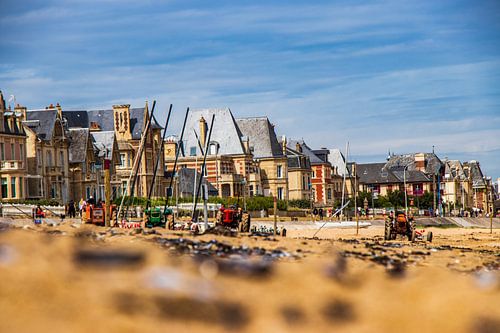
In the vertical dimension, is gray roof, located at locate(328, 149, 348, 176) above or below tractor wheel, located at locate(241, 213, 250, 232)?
above

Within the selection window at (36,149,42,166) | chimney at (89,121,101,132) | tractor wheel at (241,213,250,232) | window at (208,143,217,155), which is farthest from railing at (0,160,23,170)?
window at (208,143,217,155)

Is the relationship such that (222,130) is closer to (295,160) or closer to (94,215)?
(295,160)

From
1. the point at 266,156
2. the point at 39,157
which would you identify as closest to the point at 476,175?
the point at 266,156

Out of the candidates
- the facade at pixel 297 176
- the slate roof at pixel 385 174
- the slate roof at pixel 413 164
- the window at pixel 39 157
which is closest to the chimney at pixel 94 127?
the window at pixel 39 157

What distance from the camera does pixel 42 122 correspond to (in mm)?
76875

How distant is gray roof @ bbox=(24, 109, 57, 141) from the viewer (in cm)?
7569

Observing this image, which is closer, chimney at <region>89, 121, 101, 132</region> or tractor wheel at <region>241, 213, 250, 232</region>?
tractor wheel at <region>241, 213, 250, 232</region>

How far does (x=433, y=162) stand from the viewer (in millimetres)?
157375

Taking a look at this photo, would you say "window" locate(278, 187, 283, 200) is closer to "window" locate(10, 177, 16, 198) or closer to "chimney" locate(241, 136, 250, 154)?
"chimney" locate(241, 136, 250, 154)

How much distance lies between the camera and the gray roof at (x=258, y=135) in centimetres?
11188

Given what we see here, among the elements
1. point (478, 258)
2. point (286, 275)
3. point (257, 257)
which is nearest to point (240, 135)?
point (478, 258)

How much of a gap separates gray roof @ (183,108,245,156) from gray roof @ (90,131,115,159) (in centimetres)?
1738

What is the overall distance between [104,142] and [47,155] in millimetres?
12574

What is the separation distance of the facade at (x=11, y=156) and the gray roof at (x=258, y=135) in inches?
1747
